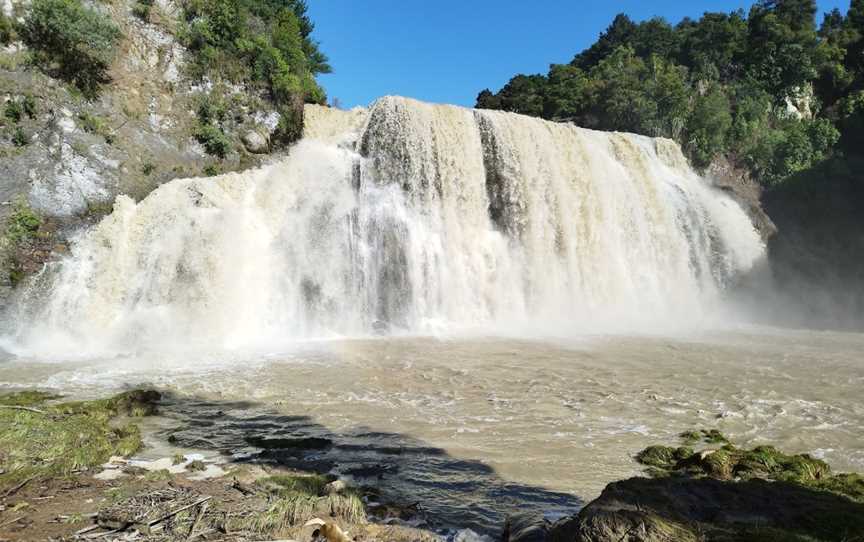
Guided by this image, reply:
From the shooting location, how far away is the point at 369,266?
1580cm

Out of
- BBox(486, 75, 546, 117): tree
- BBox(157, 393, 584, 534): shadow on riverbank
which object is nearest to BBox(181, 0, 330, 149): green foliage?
BBox(157, 393, 584, 534): shadow on riverbank

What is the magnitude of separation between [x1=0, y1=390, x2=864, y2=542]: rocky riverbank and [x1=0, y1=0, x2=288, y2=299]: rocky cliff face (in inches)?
366

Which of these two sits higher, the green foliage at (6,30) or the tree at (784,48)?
the tree at (784,48)

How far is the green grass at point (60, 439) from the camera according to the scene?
4477 mm

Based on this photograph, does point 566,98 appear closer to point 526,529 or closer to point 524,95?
point 524,95

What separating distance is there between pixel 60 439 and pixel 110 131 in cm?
1253

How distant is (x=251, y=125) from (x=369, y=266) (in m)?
6.25

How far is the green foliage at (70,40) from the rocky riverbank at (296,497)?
12.8m

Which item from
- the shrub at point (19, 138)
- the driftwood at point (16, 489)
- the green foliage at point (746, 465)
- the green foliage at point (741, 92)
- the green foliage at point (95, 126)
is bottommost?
the green foliage at point (746, 465)

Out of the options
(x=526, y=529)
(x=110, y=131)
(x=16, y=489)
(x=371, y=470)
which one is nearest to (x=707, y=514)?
(x=526, y=529)

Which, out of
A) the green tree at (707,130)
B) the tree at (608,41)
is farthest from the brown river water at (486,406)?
the tree at (608,41)

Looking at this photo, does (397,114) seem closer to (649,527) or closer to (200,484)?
(200,484)

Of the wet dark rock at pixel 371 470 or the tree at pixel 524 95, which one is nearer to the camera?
the wet dark rock at pixel 371 470

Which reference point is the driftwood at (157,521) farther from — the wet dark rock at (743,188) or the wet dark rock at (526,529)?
the wet dark rock at (743,188)
